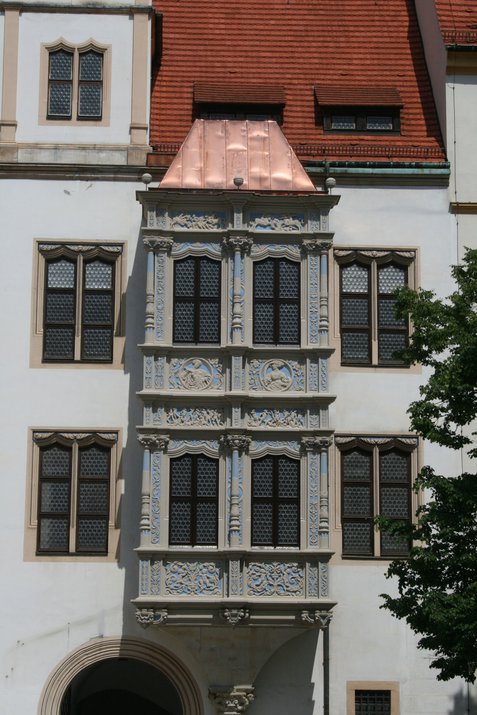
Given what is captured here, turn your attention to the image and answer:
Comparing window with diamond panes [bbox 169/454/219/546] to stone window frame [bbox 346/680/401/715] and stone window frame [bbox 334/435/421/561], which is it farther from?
stone window frame [bbox 346/680/401/715]

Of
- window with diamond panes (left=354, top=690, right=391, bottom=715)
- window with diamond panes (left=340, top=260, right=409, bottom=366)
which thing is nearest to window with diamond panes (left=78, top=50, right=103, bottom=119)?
window with diamond panes (left=340, top=260, right=409, bottom=366)

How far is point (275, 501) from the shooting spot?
25203mm

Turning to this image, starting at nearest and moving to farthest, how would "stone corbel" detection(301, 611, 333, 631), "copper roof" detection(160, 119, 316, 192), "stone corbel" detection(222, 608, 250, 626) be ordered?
"stone corbel" detection(222, 608, 250, 626) < "stone corbel" detection(301, 611, 333, 631) < "copper roof" detection(160, 119, 316, 192)

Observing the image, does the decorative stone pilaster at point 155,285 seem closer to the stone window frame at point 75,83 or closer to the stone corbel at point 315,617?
the stone window frame at point 75,83

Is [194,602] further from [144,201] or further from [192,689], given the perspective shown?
[144,201]

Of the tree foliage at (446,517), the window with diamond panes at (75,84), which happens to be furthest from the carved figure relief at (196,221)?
the tree foliage at (446,517)

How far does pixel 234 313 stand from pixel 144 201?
99.0 inches

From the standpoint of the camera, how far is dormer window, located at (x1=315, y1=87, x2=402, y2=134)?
2859cm

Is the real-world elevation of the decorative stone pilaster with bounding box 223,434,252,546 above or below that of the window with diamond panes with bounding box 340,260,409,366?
below

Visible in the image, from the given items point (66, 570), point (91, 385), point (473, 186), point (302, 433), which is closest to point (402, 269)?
point (473, 186)

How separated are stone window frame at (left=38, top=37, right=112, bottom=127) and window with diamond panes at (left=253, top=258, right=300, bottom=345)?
4306 millimetres

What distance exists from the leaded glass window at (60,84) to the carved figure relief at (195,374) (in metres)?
5.32

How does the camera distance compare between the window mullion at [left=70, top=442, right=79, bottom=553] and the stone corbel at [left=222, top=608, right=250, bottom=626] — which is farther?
the window mullion at [left=70, top=442, right=79, bottom=553]

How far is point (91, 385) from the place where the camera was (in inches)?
1035
